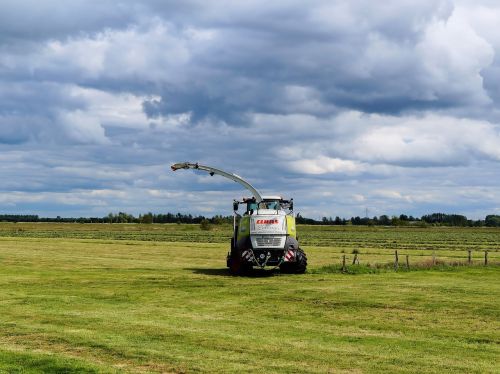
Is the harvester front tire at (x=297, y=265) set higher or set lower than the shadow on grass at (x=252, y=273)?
higher

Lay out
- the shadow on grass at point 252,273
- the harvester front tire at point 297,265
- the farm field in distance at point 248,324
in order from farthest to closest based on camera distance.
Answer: the harvester front tire at point 297,265 → the shadow on grass at point 252,273 → the farm field in distance at point 248,324

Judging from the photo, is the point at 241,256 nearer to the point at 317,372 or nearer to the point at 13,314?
the point at 13,314

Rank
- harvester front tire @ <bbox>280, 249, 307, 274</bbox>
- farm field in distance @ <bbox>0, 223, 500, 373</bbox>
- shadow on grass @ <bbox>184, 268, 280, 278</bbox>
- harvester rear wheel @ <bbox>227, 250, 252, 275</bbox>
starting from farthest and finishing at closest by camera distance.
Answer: harvester front tire @ <bbox>280, 249, 307, 274</bbox> → shadow on grass @ <bbox>184, 268, 280, 278</bbox> → harvester rear wheel @ <bbox>227, 250, 252, 275</bbox> → farm field in distance @ <bbox>0, 223, 500, 373</bbox>

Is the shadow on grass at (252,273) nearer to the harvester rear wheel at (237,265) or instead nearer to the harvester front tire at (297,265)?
the harvester rear wheel at (237,265)

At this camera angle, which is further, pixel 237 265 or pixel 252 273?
pixel 237 265

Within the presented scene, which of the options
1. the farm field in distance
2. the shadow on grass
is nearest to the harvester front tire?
the shadow on grass

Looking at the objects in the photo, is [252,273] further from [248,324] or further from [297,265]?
[248,324]

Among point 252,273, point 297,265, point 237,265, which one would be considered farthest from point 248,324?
point 297,265

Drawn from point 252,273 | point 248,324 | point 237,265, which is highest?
point 237,265

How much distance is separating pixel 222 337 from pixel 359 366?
441cm

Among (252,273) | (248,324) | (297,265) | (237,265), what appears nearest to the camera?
(248,324)

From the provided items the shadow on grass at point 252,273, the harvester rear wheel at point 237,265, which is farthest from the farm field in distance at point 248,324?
the shadow on grass at point 252,273

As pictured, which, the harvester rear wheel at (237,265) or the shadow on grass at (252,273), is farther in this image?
the shadow on grass at (252,273)

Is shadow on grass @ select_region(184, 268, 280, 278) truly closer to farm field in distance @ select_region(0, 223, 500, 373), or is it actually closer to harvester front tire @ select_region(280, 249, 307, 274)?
harvester front tire @ select_region(280, 249, 307, 274)
